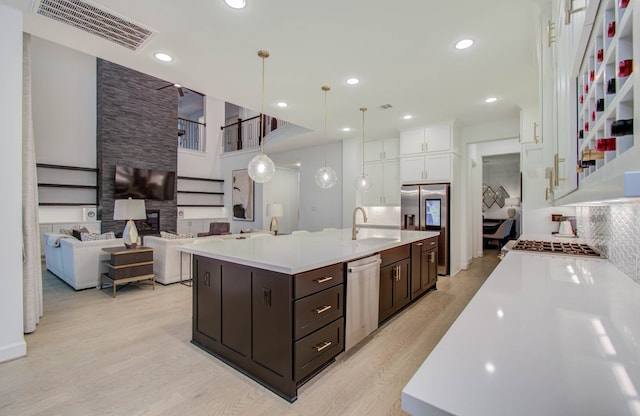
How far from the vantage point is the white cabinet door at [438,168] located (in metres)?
5.14

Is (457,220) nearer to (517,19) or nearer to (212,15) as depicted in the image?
(517,19)

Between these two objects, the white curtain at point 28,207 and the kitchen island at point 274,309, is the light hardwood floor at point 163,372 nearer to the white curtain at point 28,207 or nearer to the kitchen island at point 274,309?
the kitchen island at point 274,309

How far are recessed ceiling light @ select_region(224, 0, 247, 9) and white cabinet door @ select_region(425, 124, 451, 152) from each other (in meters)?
4.13

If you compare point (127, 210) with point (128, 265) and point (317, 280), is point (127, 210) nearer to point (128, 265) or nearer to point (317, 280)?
point (128, 265)

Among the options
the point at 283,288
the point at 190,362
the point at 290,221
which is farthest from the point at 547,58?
the point at 290,221

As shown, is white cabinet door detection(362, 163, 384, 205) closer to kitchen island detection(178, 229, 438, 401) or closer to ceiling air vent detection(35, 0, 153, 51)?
kitchen island detection(178, 229, 438, 401)

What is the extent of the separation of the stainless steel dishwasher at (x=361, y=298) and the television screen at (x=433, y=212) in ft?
9.90

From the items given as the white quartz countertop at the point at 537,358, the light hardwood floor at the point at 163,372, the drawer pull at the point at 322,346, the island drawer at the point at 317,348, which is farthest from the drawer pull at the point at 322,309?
the white quartz countertop at the point at 537,358

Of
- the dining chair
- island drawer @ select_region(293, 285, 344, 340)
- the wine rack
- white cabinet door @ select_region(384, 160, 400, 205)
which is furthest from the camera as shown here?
the dining chair

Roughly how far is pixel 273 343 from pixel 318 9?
2.57 metres

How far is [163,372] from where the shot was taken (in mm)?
2166

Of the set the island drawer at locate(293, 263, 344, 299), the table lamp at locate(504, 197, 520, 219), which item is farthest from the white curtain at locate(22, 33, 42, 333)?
the table lamp at locate(504, 197, 520, 219)

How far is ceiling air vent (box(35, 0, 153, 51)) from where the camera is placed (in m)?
2.22

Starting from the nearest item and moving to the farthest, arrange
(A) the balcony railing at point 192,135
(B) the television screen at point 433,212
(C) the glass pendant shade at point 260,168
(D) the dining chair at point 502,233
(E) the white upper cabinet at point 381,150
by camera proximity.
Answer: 1. (C) the glass pendant shade at point 260,168
2. (B) the television screen at point 433,212
3. (E) the white upper cabinet at point 381,150
4. (D) the dining chair at point 502,233
5. (A) the balcony railing at point 192,135
